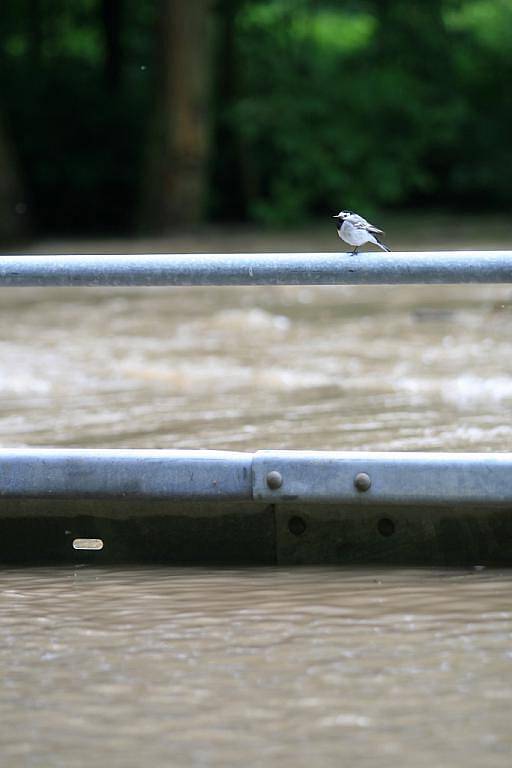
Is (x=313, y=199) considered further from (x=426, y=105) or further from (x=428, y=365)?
(x=428, y=365)

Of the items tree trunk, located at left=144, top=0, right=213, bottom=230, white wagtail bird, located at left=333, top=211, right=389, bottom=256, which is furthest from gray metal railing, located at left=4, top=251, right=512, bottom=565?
tree trunk, located at left=144, top=0, right=213, bottom=230

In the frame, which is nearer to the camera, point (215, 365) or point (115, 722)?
point (115, 722)

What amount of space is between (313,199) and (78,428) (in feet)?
61.9

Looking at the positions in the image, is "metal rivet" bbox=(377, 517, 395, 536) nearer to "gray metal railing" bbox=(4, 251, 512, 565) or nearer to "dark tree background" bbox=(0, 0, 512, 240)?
"gray metal railing" bbox=(4, 251, 512, 565)

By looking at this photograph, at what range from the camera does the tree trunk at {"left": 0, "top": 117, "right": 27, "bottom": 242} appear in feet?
75.5

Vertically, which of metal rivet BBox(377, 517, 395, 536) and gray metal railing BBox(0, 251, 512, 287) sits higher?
gray metal railing BBox(0, 251, 512, 287)

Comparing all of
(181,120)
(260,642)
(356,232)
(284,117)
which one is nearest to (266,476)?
(260,642)

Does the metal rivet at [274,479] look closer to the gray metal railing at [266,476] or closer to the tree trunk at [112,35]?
the gray metal railing at [266,476]

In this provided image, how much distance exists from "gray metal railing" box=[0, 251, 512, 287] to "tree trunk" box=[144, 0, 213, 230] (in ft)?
57.7

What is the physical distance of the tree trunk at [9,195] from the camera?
2302 centimetres

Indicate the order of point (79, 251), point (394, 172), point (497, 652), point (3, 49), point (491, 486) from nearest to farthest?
point (497, 652) < point (491, 486) < point (79, 251) < point (394, 172) < point (3, 49)

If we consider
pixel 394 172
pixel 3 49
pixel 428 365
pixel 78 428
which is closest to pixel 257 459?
pixel 78 428

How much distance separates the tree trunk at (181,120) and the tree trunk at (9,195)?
2273 millimetres

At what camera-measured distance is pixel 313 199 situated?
2570 cm
